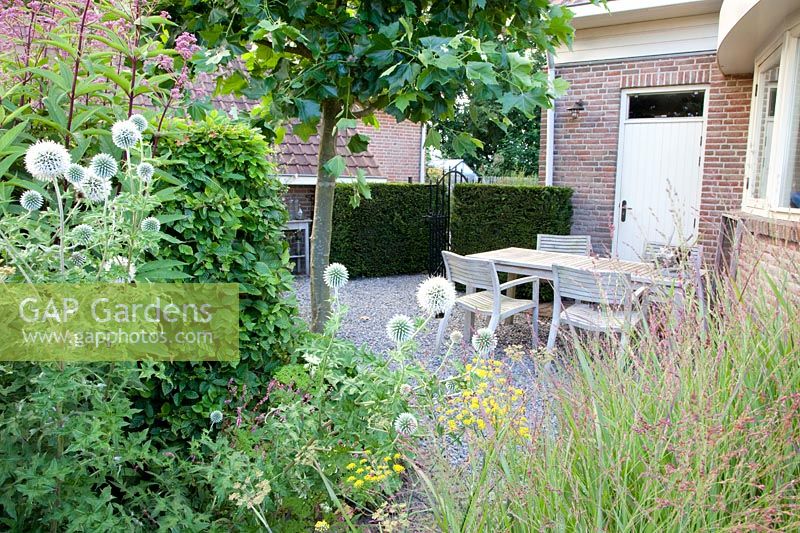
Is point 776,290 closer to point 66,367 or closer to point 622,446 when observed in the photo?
point 622,446

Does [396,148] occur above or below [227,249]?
above

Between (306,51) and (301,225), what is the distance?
6.67 m

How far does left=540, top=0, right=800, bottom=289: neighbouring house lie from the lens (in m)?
7.30

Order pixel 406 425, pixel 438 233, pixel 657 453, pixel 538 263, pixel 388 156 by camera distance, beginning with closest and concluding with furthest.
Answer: pixel 657 453 → pixel 406 425 → pixel 538 263 → pixel 438 233 → pixel 388 156

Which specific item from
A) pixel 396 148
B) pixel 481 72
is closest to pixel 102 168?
pixel 481 72

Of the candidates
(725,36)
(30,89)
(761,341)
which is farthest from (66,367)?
(725,36)

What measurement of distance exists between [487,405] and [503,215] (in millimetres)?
6402

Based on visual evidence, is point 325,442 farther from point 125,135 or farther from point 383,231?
point 383,231

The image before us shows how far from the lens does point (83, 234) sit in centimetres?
175

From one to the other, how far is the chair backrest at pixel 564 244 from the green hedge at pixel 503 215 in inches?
32.3

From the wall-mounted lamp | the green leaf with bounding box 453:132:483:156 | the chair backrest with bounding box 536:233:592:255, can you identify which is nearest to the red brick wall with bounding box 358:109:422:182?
the wall-mounted lamp

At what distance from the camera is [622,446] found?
1.48m

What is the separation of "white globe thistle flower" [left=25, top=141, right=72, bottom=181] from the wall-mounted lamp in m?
7.90

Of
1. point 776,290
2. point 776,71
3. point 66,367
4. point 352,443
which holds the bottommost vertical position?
point 352,443
